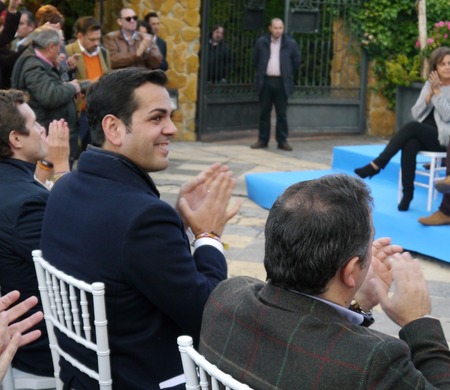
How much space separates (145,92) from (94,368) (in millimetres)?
815

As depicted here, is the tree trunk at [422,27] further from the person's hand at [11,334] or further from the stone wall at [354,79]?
the person's hand at [11,334]

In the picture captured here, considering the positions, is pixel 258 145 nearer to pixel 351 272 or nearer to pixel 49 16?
pixel 49 16

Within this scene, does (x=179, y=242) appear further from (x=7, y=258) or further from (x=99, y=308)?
(x=7, y=258)

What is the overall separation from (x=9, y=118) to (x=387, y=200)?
3964mm

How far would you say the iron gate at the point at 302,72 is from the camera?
1105 cm

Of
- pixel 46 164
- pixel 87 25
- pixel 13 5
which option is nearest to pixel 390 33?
pixel 87 25

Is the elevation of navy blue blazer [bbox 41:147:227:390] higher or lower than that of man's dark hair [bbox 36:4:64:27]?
lower

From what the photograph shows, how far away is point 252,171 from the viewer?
8.95 metres

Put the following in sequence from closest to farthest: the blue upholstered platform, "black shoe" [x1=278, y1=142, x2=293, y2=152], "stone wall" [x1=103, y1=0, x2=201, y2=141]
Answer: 1. the blue upholstered platform
2. "black shoe" [x1=278, y1=142, x2=293, y2=152]
3. "stone wall" [x1=103, y1=0, x2=201, y2=141]

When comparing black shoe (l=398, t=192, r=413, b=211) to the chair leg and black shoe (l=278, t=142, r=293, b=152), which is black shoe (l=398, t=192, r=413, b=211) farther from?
black shoe (l=278, t=142, r=293, b=152)

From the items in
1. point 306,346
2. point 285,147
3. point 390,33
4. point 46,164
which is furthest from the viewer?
point 390,33

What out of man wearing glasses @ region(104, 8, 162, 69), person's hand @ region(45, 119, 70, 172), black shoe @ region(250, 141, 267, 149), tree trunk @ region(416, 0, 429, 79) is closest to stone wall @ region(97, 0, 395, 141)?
black shoe @ region(250, 141, 267, 149)

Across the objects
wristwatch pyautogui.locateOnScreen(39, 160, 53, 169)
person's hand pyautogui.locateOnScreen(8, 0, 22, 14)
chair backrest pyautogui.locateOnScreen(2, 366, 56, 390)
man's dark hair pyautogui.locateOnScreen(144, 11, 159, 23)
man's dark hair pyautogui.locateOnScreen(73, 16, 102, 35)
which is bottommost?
chair backrest pyautogui.locateOnScreen(2, 366, 56, 390)

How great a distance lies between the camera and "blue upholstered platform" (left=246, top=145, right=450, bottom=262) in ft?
18.9
